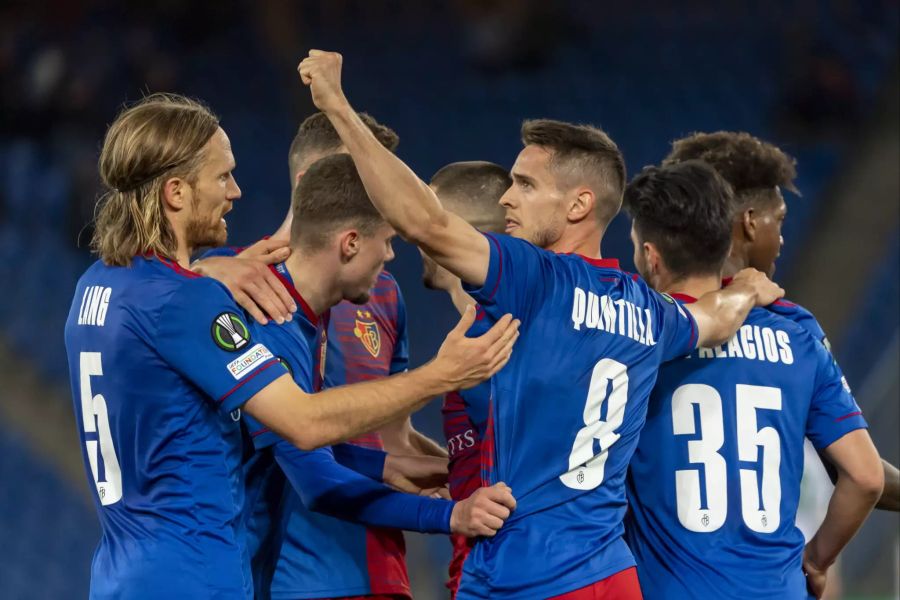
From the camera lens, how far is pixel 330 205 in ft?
11.4

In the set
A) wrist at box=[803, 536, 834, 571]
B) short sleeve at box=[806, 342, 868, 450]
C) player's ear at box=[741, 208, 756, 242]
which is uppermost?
player's ear at box=[741, 208, 756, 242]

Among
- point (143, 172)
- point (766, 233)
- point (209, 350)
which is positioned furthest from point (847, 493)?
point (143, 172)

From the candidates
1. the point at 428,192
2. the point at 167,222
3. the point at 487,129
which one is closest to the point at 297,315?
the point at 167,222

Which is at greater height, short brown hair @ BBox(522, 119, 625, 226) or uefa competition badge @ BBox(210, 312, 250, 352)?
short brown hair @ BBox(522, 119, 625, 226)

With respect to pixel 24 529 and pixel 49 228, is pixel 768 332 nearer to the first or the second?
pixel 24 529

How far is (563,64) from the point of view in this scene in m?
10.8

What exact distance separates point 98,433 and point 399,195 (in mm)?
954

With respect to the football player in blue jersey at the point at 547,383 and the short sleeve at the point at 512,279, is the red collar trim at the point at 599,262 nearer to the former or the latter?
the football player in blue jersey at the point at 547,383

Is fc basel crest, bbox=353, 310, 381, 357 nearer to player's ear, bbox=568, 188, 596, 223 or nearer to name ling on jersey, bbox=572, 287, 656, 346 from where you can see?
player's ear, bbox=568, 188, 596, 223

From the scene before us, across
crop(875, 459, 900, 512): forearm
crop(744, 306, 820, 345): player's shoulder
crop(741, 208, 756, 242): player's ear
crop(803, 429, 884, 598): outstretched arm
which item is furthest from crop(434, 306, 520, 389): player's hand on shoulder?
crop(875, 459, 900, 512): forearm

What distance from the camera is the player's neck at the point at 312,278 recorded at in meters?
3.45

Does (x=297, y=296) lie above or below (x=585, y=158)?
below

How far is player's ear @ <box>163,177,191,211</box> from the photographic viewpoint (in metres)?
2.96

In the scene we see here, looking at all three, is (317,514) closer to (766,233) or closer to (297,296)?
(297,296)
